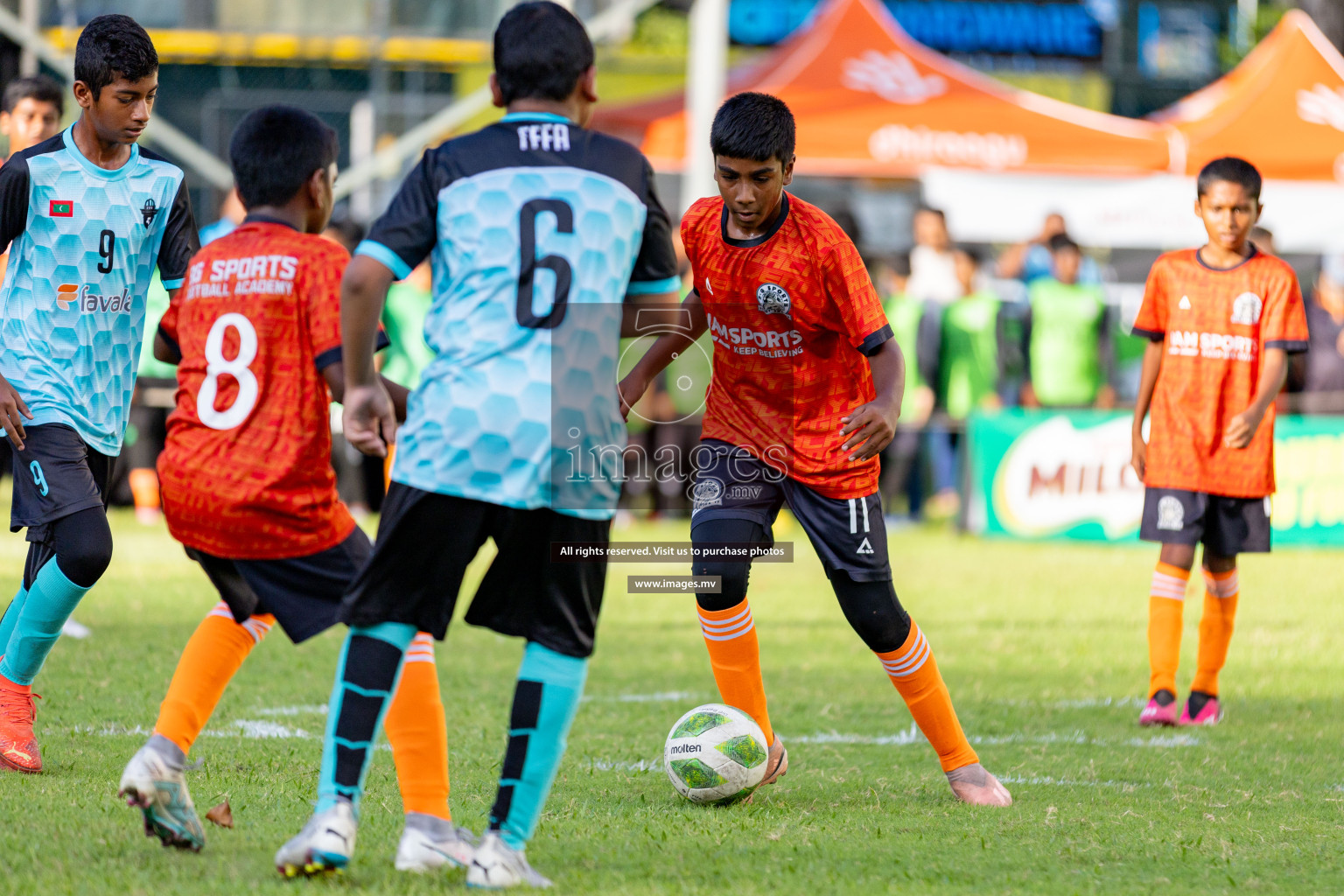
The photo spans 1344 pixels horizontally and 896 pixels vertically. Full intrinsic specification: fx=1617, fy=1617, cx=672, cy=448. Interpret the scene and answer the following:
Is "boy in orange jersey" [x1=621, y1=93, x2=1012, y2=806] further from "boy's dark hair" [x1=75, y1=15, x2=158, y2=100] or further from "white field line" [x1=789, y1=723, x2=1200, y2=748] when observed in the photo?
"boy's dark hair" [x1=75, y1=15, x2=158, y2=100]

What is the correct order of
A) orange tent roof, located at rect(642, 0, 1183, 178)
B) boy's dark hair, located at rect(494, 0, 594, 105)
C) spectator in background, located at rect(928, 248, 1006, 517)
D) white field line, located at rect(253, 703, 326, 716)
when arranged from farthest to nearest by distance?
orange tent roof, located at rect(642, 0, 1183, 178), spectator in background, located at rect(928, 248, 1006, 517), white field line, located at rect(253, 703, 326, 716), boy's dark hair, located at rect(494, 0, 594, 105)

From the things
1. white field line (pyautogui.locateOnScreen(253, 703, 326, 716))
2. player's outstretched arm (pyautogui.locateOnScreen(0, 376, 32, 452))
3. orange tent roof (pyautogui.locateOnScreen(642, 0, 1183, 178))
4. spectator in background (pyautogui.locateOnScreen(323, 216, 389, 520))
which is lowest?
spectator in background (pyautogui.locateOnScreen(323, 216, 389, 520))

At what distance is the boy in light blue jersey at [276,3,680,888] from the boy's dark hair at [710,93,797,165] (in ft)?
3.25

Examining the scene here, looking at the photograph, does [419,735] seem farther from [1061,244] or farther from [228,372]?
[1061,244]

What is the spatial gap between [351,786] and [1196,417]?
14.2 ft

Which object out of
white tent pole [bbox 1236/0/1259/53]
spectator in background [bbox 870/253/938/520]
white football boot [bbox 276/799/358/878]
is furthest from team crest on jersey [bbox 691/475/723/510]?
white tent pole [bbox 1236/0/1259/53]

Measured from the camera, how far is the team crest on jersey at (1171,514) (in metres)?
6.69

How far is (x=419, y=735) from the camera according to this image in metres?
3.90

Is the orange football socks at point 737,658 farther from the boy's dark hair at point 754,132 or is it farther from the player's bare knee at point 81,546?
the player's bare knee at point 81,546

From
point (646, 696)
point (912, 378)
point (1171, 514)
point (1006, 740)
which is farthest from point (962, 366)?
point (1006, 740)

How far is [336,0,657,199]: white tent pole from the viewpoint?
49.5 ft

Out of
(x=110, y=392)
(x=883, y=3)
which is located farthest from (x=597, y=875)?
(x=883, y=3)

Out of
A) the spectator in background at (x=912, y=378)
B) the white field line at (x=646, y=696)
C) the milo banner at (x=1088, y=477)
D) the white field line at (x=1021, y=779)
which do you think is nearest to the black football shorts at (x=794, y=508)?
the white field line at (x=1021, y=779)

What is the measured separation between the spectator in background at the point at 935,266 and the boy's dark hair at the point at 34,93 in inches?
370
